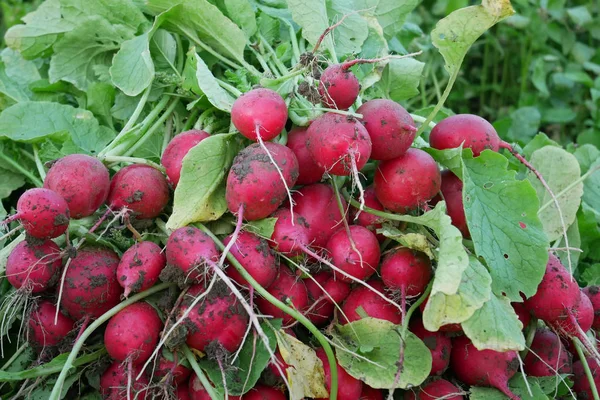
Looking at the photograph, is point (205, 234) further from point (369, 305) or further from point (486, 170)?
point (486, 170)

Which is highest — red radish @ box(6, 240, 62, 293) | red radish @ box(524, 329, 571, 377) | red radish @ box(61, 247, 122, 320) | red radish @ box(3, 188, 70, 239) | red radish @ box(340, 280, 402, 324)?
red radish @ box(3, 188, 70, 239)

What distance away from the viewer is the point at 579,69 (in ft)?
11.0

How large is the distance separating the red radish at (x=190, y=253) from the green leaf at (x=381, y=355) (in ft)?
1.23

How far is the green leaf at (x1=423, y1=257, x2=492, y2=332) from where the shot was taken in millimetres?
1166

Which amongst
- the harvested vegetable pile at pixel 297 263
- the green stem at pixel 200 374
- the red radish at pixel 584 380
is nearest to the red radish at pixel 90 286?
the harvested vegetable pile at pixel 297 263

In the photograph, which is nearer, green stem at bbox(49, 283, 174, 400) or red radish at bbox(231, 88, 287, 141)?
green stem at bbox(49, 283, 174, 400)

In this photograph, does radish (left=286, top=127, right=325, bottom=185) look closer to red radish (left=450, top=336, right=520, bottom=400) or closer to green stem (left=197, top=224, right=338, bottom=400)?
green stem (left=197, top=224, right=338, bottom=400)

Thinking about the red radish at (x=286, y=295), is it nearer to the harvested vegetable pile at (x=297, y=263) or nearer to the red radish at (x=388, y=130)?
the harvested vegetable pile at (x=297, y=263)

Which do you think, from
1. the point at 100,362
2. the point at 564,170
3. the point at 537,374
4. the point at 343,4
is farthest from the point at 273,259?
the point at 564,170

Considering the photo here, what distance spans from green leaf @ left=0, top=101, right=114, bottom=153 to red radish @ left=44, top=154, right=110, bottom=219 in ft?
1.06

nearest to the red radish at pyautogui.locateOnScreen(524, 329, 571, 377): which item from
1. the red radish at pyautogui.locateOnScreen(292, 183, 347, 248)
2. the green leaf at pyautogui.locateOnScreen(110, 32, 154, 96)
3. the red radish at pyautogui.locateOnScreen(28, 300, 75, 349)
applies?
the red radish at pyautogui.locateOnScreen(292, 183, 347, 248)

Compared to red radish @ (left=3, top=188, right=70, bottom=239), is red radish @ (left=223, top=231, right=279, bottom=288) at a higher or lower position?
lower

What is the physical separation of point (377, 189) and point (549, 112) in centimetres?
219

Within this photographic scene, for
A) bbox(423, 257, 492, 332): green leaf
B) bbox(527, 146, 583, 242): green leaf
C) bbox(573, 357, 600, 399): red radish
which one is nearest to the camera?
bbox(423, 257, 492, 332): green leaf
